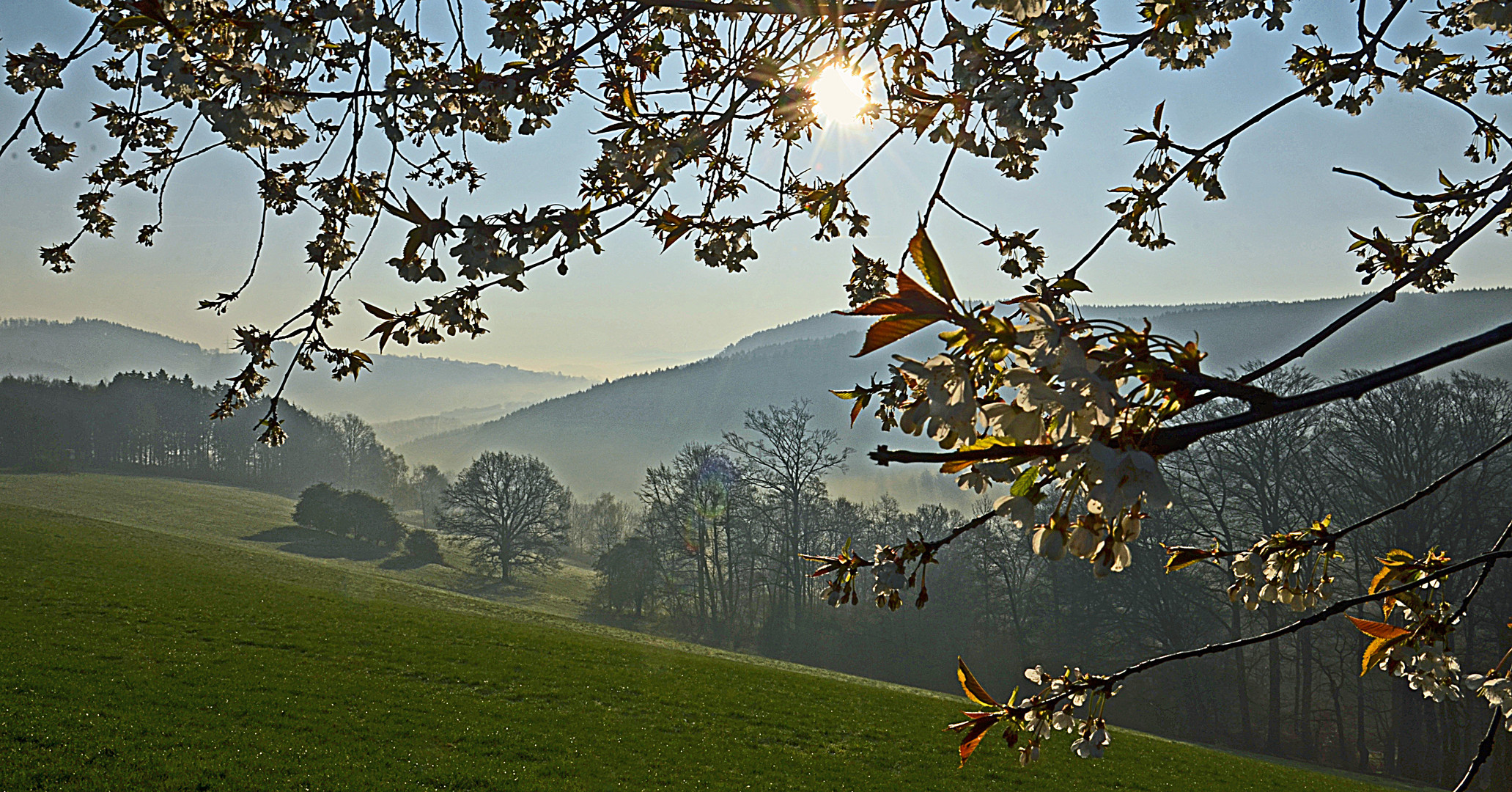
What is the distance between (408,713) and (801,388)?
517 ft

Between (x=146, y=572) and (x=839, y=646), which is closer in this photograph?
(x=146, y=572)

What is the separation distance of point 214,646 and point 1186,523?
25.7 m

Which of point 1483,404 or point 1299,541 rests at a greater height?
point 1483,404

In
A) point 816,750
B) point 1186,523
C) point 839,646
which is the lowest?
point 839,646

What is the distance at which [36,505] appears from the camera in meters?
41.5

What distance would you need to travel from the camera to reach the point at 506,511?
45.4 metres

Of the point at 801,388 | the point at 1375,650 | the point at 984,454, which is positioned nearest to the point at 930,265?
the point at 984,454

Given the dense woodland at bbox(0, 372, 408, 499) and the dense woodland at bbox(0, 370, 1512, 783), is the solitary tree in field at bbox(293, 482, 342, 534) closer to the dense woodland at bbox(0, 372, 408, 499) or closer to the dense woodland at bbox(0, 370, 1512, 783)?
the dense woodland at bbox(0, 372, 408, 499)

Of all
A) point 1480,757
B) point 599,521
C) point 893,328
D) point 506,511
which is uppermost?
point 893,328

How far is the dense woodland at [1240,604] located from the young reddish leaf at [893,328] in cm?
1579

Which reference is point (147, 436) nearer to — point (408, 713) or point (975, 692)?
point (408, 713)

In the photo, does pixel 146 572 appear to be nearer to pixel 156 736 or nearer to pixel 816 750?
pixel 156 736

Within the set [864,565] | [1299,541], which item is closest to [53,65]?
[864,565]

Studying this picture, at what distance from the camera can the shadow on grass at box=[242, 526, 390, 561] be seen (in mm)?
44125
